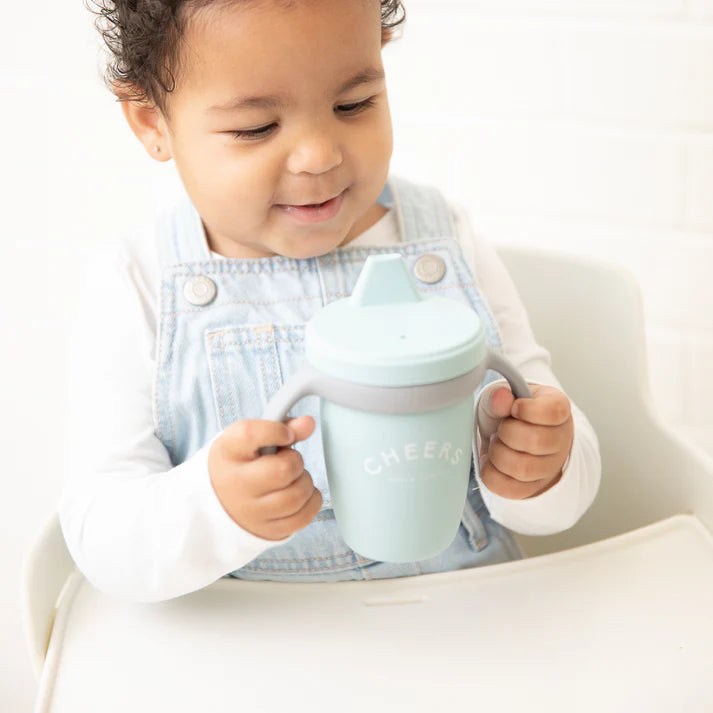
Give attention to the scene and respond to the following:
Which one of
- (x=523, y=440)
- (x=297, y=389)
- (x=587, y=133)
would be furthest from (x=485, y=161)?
(x=297, y=389)

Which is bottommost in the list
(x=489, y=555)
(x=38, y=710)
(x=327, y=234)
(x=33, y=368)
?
(x=33, y=368)

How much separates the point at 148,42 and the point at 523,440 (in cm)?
41

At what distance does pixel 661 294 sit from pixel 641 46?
1.18ft

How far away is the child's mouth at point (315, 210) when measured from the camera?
0.72 meters

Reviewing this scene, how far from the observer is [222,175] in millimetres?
703

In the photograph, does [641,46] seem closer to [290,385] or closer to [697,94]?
[697,94]

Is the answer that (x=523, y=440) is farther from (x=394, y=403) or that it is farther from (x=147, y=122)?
(x=147, y=122)

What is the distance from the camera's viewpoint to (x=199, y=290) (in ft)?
2.51

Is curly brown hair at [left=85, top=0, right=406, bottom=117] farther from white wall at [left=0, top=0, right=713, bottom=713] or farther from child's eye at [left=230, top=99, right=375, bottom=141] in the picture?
white wall at [left=0, top=0, right=713, bottom=713]

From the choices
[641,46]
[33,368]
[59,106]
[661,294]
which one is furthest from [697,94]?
[33,368]

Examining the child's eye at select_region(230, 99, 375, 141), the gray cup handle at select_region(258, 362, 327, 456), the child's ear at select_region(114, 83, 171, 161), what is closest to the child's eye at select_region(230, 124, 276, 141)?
the child's eye at select_region(230, 99, 375, 141)

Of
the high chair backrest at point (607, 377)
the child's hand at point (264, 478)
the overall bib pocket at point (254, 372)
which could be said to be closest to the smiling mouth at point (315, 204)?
the overall bib pocket at point (254, 372)

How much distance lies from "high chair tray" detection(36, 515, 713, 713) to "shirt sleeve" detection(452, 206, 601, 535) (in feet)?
0.13

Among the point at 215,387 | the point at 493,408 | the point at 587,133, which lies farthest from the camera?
the point at 587,133
